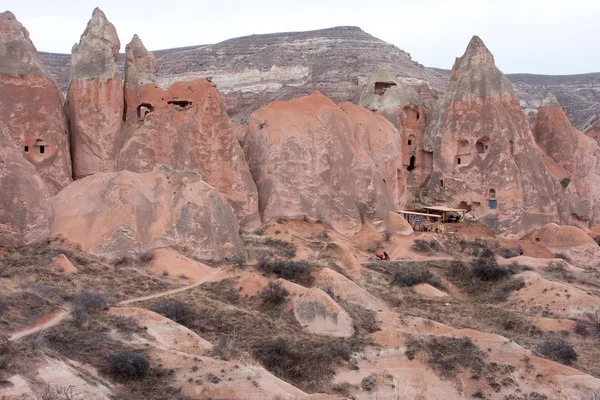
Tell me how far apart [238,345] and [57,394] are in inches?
239

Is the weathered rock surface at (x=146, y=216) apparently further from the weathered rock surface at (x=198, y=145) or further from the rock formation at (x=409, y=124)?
the rock formation at (x=409, y=124)

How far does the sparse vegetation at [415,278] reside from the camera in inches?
1068

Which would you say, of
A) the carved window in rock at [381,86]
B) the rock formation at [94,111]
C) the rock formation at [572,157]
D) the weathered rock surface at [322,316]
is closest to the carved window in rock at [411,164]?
the carved window in rock at [381,86]

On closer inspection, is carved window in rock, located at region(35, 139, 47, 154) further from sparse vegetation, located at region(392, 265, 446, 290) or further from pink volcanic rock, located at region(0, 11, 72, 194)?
sparse vegetation, located at region(392, 265, 446, 290)

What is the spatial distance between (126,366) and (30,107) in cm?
2188

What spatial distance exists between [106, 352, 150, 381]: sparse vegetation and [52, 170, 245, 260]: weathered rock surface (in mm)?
10979

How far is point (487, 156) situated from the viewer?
40.7 meters

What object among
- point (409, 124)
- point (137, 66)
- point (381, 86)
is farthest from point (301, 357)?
point (381, 86)

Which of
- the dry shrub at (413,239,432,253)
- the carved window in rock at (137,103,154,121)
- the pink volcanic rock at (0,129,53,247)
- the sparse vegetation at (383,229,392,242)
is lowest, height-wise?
the dry shrub at (413,239,432,253)

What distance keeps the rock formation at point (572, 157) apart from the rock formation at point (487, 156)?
4.72 metres

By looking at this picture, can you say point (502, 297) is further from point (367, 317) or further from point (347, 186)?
point (347, 186)

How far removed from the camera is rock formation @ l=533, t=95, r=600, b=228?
148 feet

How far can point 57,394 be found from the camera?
37.4ft

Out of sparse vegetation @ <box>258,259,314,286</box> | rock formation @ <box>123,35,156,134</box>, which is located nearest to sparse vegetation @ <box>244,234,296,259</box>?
sparse vegetation @ <box>258,259,314,286</box>
